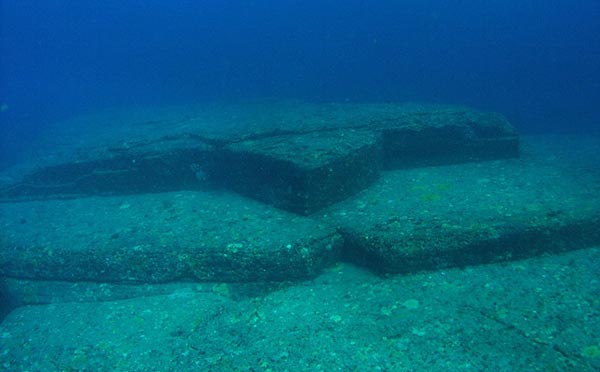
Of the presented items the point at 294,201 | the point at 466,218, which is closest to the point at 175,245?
the point at 294,201

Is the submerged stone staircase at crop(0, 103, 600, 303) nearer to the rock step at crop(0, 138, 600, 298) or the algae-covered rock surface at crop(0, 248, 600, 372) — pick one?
the rock step at crop(0, 138, 600, 298)

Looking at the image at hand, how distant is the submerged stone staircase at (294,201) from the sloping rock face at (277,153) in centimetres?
2

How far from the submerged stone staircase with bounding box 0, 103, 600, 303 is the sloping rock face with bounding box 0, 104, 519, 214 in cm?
2

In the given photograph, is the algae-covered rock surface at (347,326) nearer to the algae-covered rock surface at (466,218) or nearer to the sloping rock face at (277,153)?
the algae-covered rock surface at (466,218)

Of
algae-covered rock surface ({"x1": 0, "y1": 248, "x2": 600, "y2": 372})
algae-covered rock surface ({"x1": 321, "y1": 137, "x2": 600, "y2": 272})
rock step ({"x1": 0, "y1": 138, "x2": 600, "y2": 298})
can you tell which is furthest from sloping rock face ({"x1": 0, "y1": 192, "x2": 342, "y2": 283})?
algae-covered rock surface ({"x1": 321, "y1": 137, "x2": 600, "y2": 272})

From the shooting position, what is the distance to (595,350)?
2.27 metres

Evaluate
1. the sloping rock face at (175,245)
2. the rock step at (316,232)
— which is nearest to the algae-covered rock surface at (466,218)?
the rock step at (316,232)

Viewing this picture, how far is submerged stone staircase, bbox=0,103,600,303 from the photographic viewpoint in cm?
341

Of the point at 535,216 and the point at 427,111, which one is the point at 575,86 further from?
the point at 535,216

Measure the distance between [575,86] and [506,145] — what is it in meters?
25.9

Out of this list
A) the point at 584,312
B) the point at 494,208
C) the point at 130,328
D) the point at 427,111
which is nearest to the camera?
the point at 584,312

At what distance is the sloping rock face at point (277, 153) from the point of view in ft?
14.4

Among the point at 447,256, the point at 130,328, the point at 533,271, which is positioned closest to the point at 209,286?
the point at 130,328

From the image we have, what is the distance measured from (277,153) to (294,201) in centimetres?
70
